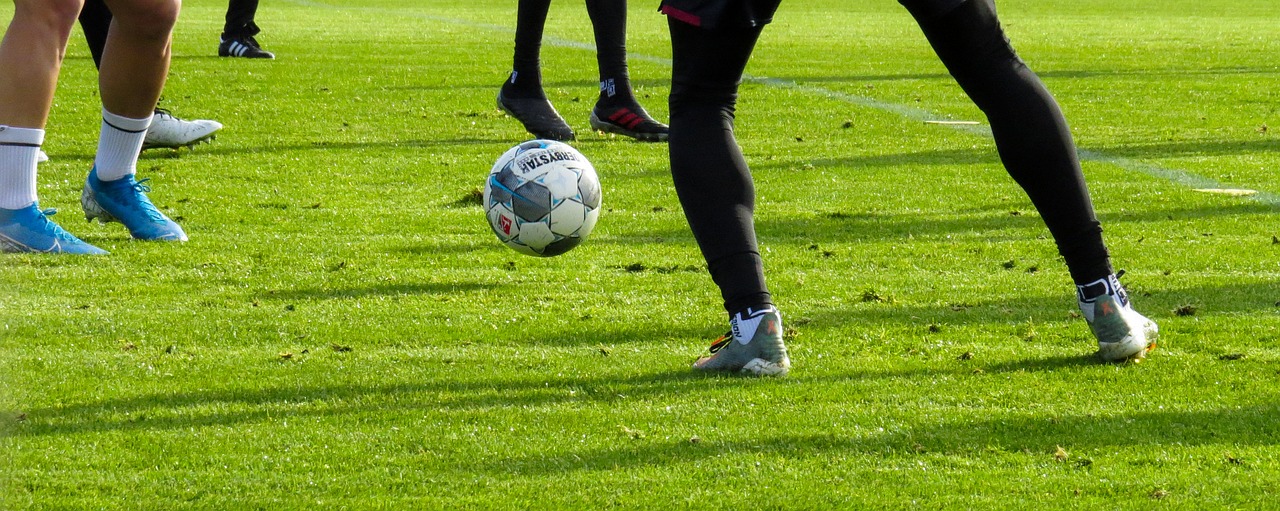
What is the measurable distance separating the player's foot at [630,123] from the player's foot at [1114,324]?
15.2ft

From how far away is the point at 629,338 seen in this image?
409 centimetres

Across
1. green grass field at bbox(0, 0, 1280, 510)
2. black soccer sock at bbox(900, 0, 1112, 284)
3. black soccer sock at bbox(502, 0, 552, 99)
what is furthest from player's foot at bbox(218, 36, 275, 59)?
black soccer sock at bbox(900, 0, 1112, 284)

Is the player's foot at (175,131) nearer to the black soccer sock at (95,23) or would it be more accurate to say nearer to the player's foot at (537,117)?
the black soccer sock at (95,23)

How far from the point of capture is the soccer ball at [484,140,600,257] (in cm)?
477

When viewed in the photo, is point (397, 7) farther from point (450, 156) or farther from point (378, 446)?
point (378, 446)

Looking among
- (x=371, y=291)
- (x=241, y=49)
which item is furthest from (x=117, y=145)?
(x=241, y=49)

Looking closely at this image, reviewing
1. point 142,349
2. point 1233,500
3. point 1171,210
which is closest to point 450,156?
point 1171,210

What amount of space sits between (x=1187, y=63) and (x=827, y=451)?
1272 centimetres

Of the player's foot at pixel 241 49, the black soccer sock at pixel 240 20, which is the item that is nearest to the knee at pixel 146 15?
the player's foot at pixel 241 49

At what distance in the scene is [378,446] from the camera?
310cm

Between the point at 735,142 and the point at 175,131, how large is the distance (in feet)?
15.2

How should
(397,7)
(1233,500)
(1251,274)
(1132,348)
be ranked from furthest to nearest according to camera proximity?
(397,7), (1251,274), (1132,348), (1233,500)

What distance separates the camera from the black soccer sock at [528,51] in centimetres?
825

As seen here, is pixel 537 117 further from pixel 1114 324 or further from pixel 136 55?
pixel 1114 324
